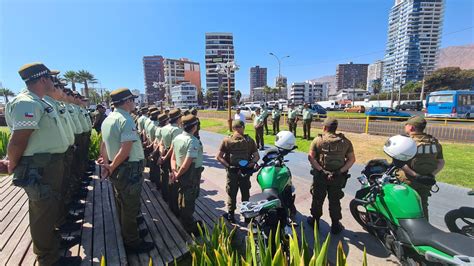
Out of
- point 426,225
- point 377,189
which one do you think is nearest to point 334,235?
point 377,189

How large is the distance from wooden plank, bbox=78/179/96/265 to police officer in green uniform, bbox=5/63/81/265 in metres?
0.14

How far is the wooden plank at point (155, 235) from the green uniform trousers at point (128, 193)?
0.88 feet

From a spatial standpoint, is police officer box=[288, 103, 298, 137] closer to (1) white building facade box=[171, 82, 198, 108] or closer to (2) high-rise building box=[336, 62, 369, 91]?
(1) white building facade box=[171, 82, 198, 108]

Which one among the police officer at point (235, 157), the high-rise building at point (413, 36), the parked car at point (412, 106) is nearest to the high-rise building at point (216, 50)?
the high-rise building at point (413, 36)

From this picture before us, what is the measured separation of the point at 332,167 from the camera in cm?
321

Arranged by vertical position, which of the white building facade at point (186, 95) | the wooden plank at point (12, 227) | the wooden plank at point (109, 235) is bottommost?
the wooden plank at point (109, 235)

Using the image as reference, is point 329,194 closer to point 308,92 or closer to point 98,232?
point 98,232

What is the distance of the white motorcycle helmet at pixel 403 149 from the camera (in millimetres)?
2514

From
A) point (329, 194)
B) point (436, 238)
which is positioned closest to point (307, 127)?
point (329, 194)

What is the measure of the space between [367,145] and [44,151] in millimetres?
10010

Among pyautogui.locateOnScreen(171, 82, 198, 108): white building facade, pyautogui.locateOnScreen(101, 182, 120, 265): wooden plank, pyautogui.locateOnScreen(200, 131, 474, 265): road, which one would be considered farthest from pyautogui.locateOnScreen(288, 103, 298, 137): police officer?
pyautogui.locateOnScreen(171, 82, 198, 108): white building facade

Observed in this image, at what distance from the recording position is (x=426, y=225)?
2066 millimetres

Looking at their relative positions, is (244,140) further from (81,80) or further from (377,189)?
(81,80)

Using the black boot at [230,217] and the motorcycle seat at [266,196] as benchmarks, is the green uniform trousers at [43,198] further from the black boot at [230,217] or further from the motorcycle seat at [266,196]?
the black boot at [230,217]
